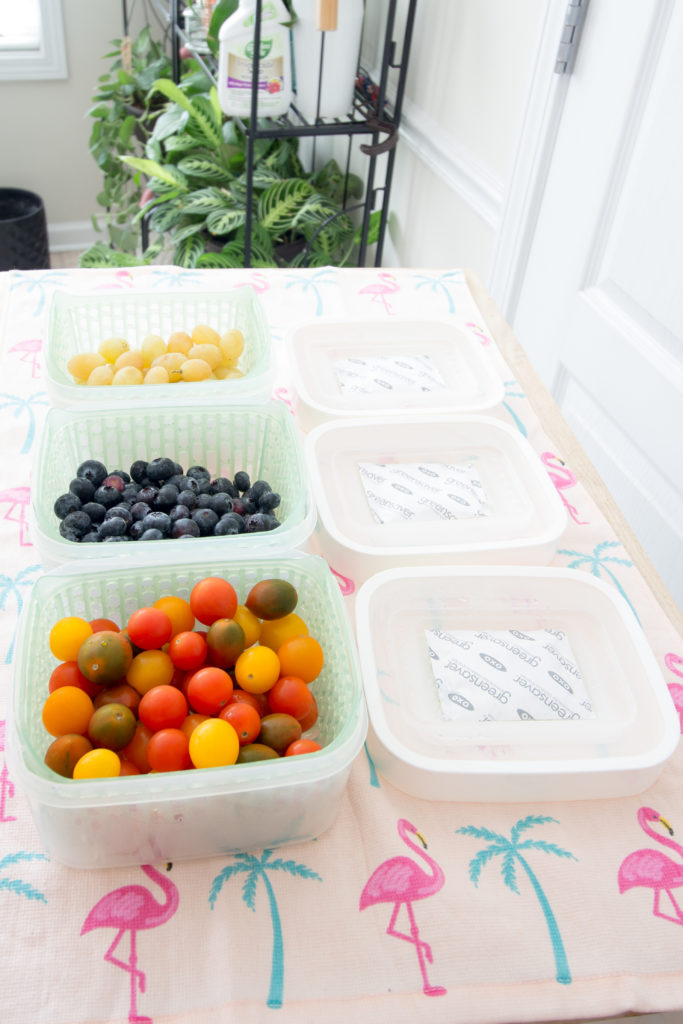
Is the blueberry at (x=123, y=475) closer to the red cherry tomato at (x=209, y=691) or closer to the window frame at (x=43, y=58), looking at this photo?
the red cherry tomato at (x=209, y=691)

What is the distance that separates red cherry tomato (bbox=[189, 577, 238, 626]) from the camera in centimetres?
65

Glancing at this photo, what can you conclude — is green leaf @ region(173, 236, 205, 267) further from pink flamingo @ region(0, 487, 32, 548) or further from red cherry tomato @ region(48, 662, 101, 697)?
red cherry tomato @ region(48, 662, 101, 697)

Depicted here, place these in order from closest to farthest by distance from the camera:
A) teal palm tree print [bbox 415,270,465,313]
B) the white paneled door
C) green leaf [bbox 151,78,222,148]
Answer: the white paneled door < teal palm tree print [bbox 415,270,465,313] < green leaf [bbox 151,78,222,148]

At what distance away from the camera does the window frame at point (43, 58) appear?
8.86ft

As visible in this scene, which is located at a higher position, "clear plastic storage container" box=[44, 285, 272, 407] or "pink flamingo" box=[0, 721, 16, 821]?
"clear plastic storage container" box=[44, 285, 272, 407]

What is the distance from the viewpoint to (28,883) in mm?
570

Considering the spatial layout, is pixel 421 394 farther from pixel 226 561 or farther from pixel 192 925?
pixel 192 925

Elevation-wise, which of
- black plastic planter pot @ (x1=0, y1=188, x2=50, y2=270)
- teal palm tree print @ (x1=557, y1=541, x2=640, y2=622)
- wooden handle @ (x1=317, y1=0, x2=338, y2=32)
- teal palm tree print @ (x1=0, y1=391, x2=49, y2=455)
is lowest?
black plastic planter pot @ (x1=0, y1=188, x2=50, y2=270)

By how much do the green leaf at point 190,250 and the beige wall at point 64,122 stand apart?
1.18 metres

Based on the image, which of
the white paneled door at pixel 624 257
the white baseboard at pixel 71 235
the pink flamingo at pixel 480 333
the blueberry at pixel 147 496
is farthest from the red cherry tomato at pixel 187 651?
the white baseboard at pixel 71 235

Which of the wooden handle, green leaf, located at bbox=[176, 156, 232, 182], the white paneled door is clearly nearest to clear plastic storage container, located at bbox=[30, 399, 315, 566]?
the white paneled door

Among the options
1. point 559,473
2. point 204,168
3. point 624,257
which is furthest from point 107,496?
point 204,168

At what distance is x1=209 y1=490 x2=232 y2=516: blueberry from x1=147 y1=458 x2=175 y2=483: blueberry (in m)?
0.08

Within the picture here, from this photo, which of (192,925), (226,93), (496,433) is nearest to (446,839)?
(192,925)
